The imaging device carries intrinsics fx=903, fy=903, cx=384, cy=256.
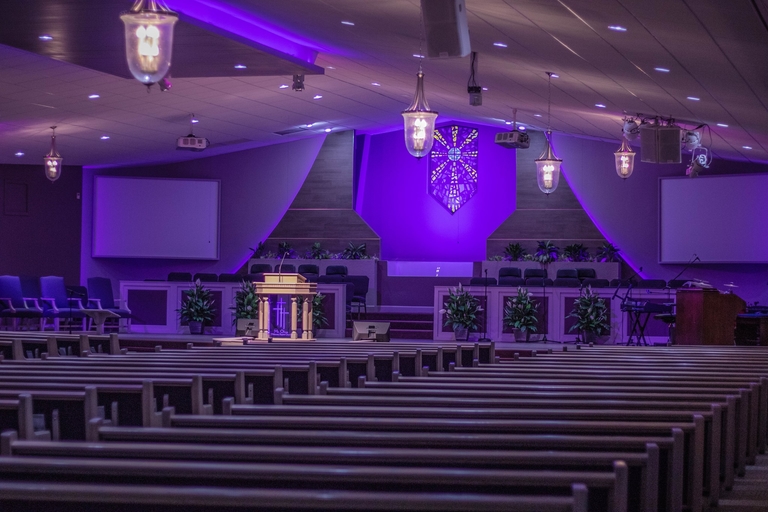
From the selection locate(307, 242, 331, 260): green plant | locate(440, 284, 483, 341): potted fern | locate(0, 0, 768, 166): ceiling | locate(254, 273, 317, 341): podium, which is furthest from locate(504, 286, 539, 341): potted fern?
locate(307, 242, 331, 260): green plant

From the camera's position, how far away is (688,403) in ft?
10.0

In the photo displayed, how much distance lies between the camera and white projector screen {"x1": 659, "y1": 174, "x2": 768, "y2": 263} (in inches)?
628

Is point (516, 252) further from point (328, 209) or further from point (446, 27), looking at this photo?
point (446, 27)

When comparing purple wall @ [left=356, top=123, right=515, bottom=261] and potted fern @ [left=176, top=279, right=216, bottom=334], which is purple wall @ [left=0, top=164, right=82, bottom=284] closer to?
potted fern @ [left=176, top=279, right=216, bottom=334]

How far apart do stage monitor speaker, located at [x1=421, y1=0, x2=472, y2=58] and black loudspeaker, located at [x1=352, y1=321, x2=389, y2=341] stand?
5006 millimetres

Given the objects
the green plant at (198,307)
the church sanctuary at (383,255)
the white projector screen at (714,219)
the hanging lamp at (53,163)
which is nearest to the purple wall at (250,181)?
the church sanctuary at (383,255)

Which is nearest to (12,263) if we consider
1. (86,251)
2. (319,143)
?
(86,251)

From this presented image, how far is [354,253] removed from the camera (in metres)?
18.4

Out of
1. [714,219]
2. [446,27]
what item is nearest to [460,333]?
[714,219]

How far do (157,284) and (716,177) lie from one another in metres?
10.1

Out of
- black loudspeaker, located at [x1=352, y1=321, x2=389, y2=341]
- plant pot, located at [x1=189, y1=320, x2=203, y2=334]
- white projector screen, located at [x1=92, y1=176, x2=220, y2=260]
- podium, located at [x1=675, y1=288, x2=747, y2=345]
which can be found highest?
white projector screen, located at [x1=92, y1=176, x2=220, y2=260]

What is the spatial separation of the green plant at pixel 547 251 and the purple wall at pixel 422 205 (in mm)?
1511

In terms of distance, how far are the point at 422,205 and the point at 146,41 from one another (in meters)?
14.5

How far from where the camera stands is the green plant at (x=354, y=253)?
18375 mm
